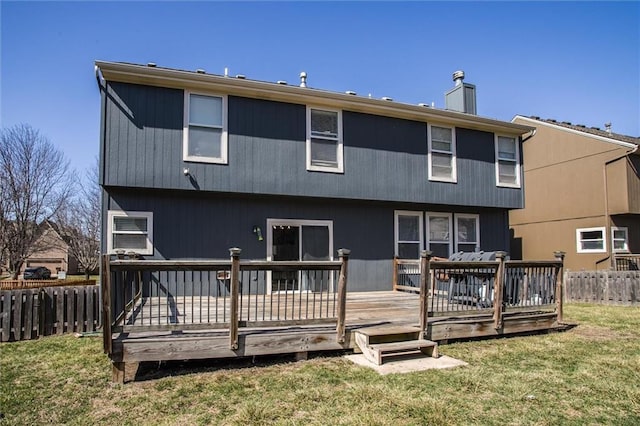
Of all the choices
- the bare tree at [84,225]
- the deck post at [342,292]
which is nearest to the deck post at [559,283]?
the deck post at [342,292]

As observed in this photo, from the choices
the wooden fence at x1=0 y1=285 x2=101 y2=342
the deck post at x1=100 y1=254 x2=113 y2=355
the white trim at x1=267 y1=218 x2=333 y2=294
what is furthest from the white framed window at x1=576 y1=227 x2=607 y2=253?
the deck post at x1=100 y1=254 x2=113 y2=355

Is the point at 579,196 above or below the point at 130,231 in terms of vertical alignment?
above

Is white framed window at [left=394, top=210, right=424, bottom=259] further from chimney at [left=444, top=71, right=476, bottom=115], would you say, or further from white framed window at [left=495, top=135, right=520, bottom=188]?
chimney at [left=444, top=71, right=476, bottom=115]

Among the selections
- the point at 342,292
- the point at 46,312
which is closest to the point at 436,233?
the point at 342,292

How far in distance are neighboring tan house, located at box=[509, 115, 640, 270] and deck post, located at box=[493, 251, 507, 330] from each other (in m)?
10.9

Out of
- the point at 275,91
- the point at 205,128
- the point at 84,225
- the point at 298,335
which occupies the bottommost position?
the point at 298,335

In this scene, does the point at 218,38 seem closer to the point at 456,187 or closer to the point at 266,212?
the point at 266,212

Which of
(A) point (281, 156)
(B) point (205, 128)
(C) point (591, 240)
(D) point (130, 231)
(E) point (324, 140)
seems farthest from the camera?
(C) point (591, 240)

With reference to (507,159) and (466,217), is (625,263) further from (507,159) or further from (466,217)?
(466,217)

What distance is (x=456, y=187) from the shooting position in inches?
452

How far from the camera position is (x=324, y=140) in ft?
33.3

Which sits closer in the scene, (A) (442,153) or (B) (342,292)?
(B) (342,292)

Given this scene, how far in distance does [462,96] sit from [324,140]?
5367 millimetres

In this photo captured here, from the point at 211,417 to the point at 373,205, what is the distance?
8104 millimetres
